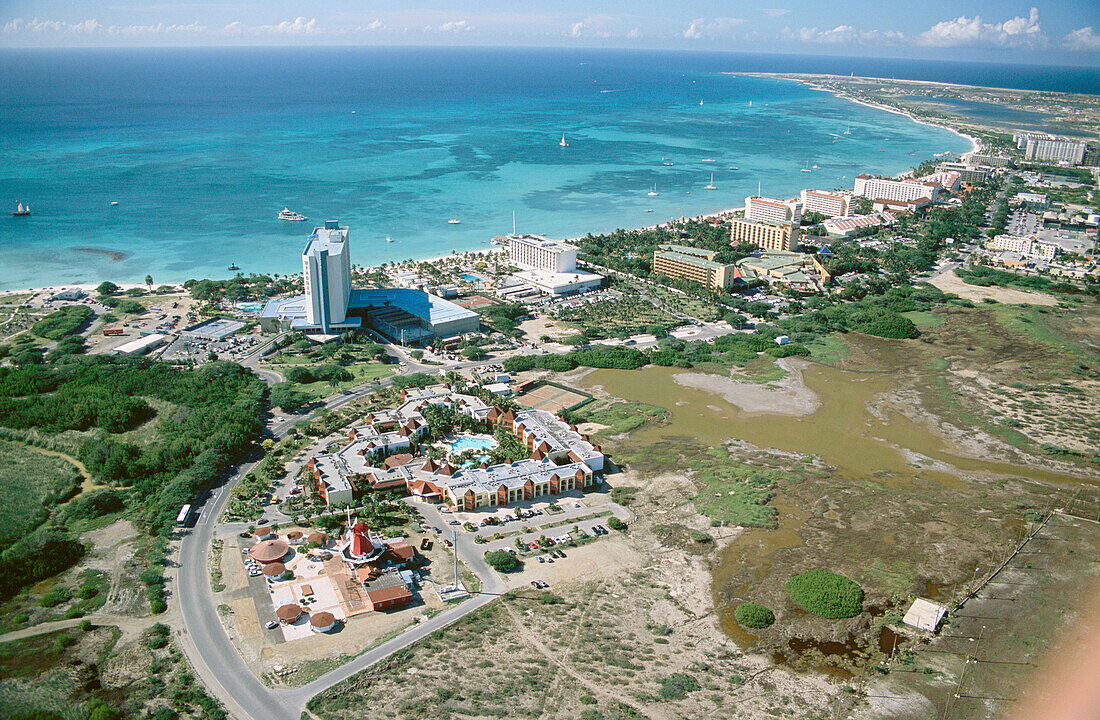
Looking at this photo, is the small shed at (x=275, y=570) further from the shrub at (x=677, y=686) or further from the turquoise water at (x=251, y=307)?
the turquoise water at (x=251, y=307)

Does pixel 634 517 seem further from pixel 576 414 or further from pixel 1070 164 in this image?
pixel 1070 164

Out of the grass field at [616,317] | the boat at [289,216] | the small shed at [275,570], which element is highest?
the boat at [289,216]

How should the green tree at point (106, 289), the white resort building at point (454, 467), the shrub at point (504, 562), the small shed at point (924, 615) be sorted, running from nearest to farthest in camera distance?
the small shed at point (924, 615)
the shrub at point (504, 562)
the white resort building at point (454, 467)
the green tree at point (106, 289)

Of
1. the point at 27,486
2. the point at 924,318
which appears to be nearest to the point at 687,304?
the point at 924,318

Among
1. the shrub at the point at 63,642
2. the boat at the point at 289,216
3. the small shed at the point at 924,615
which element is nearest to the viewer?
the shrub at the point at 63,642

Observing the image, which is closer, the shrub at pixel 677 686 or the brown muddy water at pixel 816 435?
the shrub at pixel 677 686

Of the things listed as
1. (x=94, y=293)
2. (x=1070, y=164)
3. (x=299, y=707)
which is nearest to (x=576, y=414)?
(x=299, y=707)

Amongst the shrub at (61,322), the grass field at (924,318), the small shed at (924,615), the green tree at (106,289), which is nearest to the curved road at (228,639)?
the small shed at (924,615)
